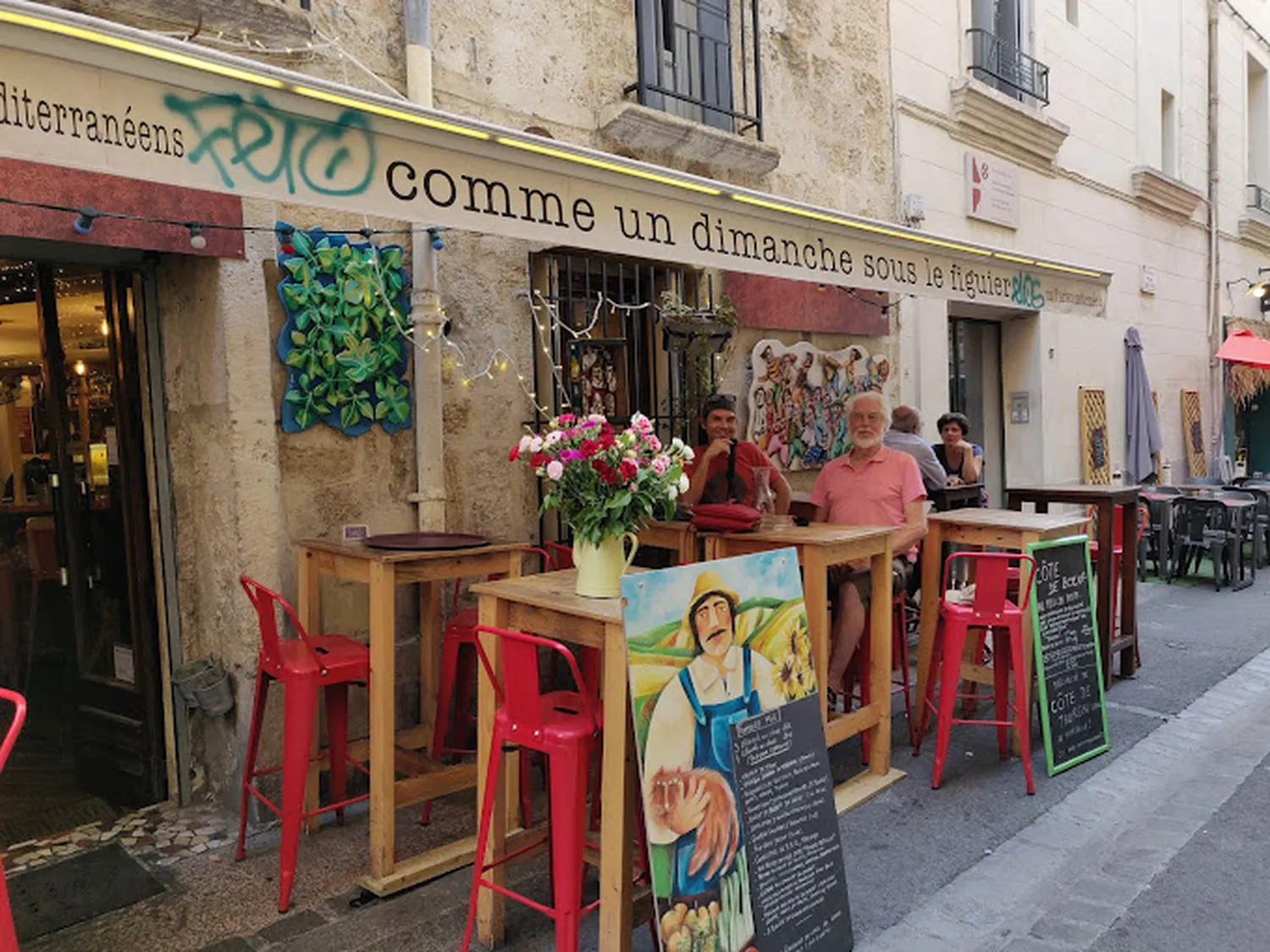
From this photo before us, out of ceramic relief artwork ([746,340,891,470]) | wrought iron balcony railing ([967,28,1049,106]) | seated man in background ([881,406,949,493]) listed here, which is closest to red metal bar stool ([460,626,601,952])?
seated man in background ([881,406,949,493])

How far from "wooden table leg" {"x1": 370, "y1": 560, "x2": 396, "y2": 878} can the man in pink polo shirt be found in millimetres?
2060

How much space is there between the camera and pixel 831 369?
6.79 meters

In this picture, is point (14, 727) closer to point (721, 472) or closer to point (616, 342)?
point (721, 472)

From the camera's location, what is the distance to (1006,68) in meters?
8.67

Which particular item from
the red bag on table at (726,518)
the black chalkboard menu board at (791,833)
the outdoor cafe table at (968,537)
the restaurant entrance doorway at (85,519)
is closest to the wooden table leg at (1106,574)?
the outdoor cafe table at (968,537)

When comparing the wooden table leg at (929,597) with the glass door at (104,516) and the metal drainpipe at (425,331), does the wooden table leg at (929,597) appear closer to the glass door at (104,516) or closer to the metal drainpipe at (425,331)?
the metal drainpipe at (425,331)

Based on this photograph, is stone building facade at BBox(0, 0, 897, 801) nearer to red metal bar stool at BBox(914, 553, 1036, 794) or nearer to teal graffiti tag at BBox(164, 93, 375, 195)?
teal graffiti tag at BBox(164, 93, 375, 195)

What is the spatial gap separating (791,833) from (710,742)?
429 mm

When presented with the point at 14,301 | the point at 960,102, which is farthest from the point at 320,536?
the point at 960,102

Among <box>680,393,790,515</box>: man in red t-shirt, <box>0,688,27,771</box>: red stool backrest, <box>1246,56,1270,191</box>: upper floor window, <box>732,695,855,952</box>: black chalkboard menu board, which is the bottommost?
<box>732,695,855,952</box>: black chalkboard menu board

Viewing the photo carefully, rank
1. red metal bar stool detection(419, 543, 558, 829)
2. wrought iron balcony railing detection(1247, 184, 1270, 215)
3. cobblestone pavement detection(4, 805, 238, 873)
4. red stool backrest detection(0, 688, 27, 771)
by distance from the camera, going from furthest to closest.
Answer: wrought iron balcony railing detection(1247, 184, 1270, 215) < red metal bar stool detection(419, 543, 558, 829) < cobblestone pavement detection(4, 805, 238, 873) < red stool backrest detection(0, 688, 27, 771)

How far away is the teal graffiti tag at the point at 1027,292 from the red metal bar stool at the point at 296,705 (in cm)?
395

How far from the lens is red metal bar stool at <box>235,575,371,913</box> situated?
10.5 feet

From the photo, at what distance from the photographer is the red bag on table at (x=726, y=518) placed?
388cm
